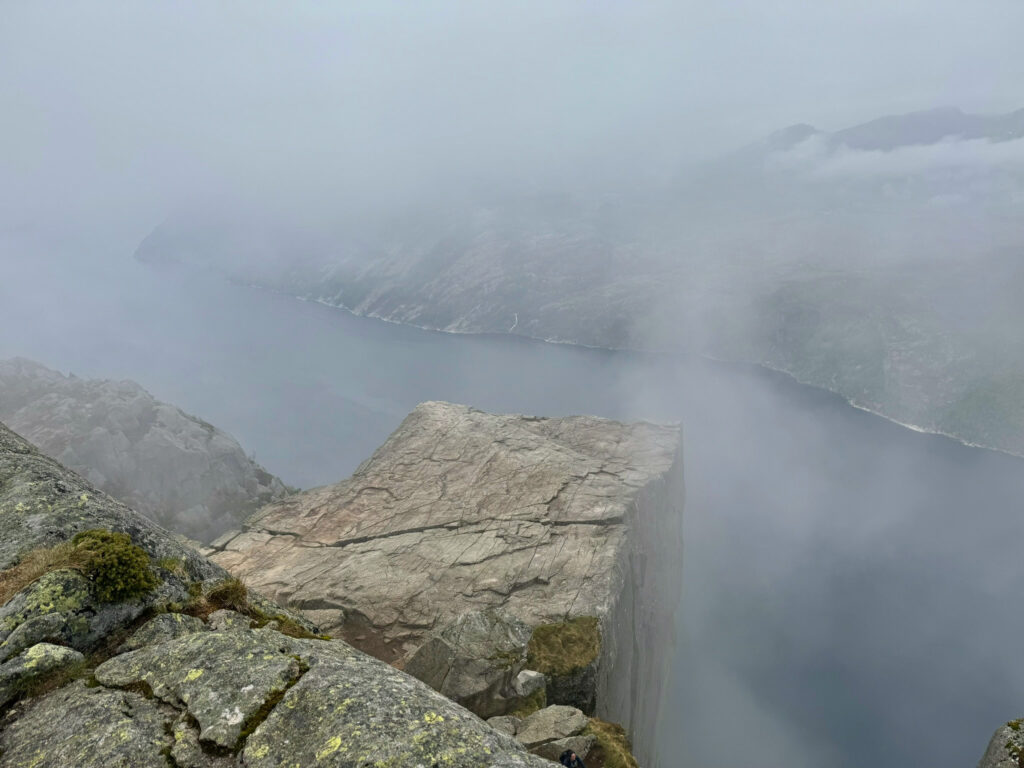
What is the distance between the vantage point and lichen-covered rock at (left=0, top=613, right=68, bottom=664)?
1001 centimetres

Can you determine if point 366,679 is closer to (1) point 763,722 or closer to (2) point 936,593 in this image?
(1) point 763,722

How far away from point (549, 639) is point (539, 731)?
8868 millimetres

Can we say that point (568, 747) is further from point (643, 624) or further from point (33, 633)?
point (643, 624)

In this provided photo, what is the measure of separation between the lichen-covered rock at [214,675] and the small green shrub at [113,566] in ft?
5.05

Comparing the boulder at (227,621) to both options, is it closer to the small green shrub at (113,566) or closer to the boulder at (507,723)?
the small green shrub at (113,566)

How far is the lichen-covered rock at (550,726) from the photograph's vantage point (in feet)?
63.0

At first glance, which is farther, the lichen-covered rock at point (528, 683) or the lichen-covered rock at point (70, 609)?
the lichen-covered rock at point (528, 683)

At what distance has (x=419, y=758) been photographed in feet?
29.2

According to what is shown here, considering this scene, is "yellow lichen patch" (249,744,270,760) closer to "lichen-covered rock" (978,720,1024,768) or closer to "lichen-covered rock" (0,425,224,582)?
"lichen-covered rock" (0,425,224,582)

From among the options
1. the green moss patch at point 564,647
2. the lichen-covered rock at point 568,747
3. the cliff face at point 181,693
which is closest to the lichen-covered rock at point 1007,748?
the lichen-covered rock at point 568,747

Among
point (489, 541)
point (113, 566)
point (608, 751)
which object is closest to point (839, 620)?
point (489, 541)

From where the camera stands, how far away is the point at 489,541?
37.5 meters

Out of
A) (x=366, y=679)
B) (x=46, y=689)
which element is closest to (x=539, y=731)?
(x=366, y=679)

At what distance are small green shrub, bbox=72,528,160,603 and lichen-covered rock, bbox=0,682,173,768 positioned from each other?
2.06 m
